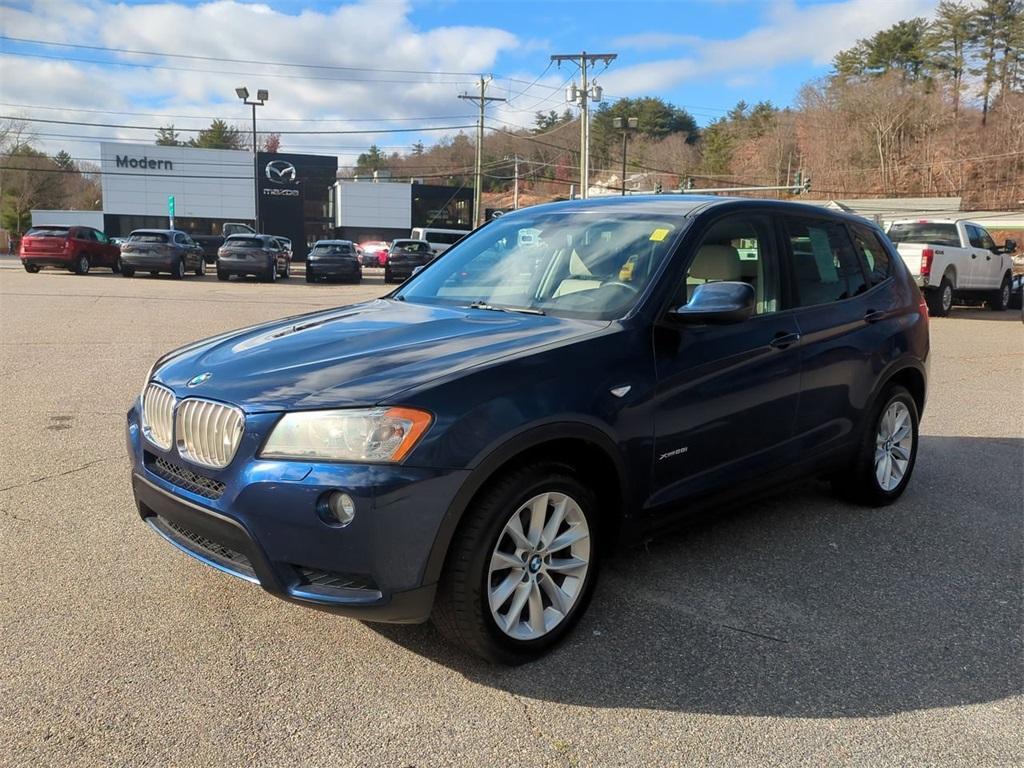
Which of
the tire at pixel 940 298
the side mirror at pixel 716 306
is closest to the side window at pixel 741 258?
the side mirror at pixel 716 306

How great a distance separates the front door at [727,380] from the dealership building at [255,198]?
53.4 meters

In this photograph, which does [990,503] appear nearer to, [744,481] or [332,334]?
[744,481]

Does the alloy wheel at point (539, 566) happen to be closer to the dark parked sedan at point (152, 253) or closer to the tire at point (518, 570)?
the tire at point (518, 570)

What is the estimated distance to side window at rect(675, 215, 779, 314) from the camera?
382cm

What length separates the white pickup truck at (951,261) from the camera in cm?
1714

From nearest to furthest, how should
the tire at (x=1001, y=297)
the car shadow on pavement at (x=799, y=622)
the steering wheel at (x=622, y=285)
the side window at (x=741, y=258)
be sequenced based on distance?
the car shadow on pavement at (x=799, y=622)
the steering wheel at (x=622, y=285)
the side window at (x=741, y=258)
the tire at (x=1001, y=297)

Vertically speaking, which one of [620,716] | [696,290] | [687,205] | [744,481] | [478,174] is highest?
[478,174]

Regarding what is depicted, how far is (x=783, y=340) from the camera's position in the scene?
13.0 ft

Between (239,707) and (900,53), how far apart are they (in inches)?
3397

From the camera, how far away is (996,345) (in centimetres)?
1343

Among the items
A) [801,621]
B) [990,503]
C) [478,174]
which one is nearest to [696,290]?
[801,621]

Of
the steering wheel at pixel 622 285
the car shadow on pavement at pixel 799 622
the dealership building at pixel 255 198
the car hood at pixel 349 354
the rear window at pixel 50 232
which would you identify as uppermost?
the dealership building at pixel 255 198

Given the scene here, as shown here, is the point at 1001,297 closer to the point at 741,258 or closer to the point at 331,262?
the point at 741,258

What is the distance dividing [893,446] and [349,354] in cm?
354
